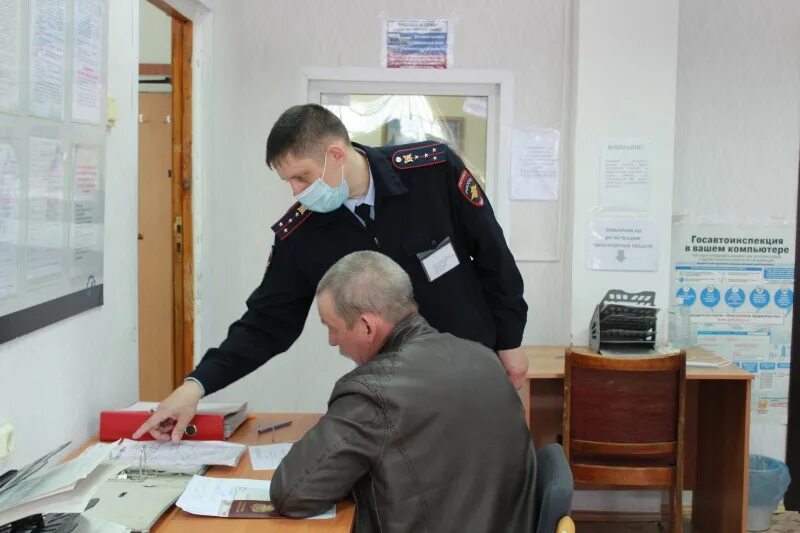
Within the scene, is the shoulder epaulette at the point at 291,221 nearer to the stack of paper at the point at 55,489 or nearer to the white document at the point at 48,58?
the white document at the point at 48,58

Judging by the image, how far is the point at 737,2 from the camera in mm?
3445

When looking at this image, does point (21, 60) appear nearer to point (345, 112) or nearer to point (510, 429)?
point (510, 429)

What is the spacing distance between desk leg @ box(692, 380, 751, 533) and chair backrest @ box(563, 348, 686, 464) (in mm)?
485

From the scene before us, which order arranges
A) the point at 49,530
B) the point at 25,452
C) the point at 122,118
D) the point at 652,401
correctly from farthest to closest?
the point at 652,401 → the point at 122,118 → the point at 25,452 → the point at 49,530

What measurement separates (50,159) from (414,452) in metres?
1.01

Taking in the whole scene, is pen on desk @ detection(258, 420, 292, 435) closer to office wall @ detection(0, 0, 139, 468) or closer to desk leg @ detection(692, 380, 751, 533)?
office wall @ detection(0, 0, 139, 468)

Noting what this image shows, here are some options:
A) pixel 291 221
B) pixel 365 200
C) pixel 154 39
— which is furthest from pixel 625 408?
pixel 154 39

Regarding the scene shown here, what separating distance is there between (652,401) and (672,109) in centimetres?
129

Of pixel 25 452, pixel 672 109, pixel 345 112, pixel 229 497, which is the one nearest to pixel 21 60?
pixel 25 452

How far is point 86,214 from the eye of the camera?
1934 millimetres

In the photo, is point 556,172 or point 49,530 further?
point 556,172

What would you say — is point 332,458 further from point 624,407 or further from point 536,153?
point 536,153

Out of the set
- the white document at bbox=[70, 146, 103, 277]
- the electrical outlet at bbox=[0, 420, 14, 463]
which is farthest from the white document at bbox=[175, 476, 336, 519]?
the white document at bbox=[70, 146, 103, 277]

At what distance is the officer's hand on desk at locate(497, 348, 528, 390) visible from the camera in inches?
90.3
